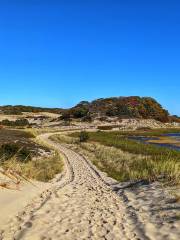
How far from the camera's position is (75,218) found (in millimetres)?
11656

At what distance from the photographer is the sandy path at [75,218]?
9883 mm

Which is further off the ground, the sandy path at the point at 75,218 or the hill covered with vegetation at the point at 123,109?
the hill covered with vegetation at the point at 123,109

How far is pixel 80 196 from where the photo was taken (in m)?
15.5

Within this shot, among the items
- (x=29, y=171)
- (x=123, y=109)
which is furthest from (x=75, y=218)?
(x=123, y=109)

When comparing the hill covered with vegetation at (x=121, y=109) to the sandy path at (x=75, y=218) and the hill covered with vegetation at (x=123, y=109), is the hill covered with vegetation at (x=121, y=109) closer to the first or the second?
the hill covered with vegetation at (x=123, y=109)

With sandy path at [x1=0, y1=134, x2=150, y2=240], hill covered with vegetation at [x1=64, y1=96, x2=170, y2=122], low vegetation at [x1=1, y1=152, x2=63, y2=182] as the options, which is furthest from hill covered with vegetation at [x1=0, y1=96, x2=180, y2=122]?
sandy path at [x1=0, y1=134, x2=150, y2=240]

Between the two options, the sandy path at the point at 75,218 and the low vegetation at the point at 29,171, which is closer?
the sandy path at the point at 75,218

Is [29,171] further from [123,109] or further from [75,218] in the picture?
[123,109]

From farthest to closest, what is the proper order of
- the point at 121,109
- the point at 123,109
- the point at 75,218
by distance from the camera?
1. the point at 121,109
2. the point at 123,109
3. the point at 75,218

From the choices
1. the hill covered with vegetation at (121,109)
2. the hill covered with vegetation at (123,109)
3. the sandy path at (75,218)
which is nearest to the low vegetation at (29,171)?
the sandy path at (75,218)

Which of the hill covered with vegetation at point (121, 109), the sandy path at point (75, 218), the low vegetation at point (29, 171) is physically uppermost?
the hill covered with vegetation at point (121, 109)

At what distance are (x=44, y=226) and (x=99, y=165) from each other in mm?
17890

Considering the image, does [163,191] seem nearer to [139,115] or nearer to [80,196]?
[80,196]

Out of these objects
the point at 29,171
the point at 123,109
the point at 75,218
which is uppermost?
the point at 123,109
